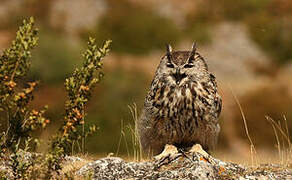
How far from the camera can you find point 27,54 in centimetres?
548

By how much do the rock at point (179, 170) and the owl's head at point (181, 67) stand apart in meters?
1.40

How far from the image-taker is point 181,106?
6.88 meters

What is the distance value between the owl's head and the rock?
140 cm

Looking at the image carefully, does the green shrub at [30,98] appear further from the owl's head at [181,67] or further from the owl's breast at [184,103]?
the owl's head at [181,67]

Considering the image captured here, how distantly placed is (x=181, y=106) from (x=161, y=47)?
3634 cm

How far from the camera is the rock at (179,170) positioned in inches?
221

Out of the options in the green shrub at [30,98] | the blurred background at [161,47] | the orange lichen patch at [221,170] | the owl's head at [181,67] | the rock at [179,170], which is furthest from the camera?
the blurred background at [161,47]

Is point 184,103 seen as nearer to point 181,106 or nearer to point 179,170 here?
point 181,106

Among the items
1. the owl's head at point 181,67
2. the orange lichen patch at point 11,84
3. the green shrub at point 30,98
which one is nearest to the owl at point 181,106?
the owl's head at point 181,67

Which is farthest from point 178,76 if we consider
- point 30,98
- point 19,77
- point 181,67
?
point 19,77

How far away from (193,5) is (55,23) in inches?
461

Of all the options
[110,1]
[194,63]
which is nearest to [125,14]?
[110,1]

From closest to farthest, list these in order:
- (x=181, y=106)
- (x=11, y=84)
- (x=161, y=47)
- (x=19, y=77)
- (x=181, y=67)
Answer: (x=11, y=84) < (x=19, y=77) < (x=181, y=106) < (x=181, y=67) < (x=161, y=47)

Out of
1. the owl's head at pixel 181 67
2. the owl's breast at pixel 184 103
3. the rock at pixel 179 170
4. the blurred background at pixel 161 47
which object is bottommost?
the rock at pixel 179 170
